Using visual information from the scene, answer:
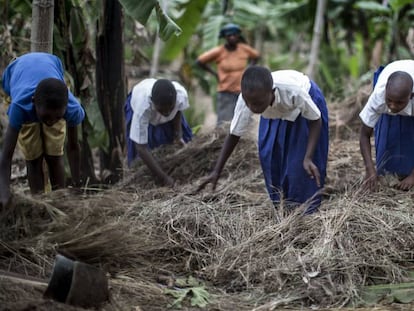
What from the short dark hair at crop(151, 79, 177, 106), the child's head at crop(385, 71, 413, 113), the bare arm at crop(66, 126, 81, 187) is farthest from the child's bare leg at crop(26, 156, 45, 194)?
the child's head at crop(385, 71, 413, 113)

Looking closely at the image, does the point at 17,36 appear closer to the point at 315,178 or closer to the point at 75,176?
the point at 75,176

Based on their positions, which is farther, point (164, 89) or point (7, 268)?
point (164, 89)

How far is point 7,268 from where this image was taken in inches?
151

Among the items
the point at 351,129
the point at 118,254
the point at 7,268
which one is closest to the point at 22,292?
the point at 7,268

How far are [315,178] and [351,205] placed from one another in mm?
407

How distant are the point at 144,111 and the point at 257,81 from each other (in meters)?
1.62

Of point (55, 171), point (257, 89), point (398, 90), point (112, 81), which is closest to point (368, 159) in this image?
point (398, 90)

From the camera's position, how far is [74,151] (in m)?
4.97

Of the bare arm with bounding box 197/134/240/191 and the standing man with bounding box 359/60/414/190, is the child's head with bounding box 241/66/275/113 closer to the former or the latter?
the bare arm with bounding box 197/134/240/191

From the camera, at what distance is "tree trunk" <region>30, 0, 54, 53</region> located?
489 cm

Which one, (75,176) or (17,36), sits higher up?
(17,36)

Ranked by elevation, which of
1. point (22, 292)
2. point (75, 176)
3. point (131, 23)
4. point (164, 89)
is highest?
point (131, 23)

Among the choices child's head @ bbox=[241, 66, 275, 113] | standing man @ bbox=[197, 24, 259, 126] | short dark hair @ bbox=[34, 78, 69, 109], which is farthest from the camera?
standing man @ bbox=[197, 24, 259, 126]

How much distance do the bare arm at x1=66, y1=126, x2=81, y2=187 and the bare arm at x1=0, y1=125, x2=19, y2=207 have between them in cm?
54
